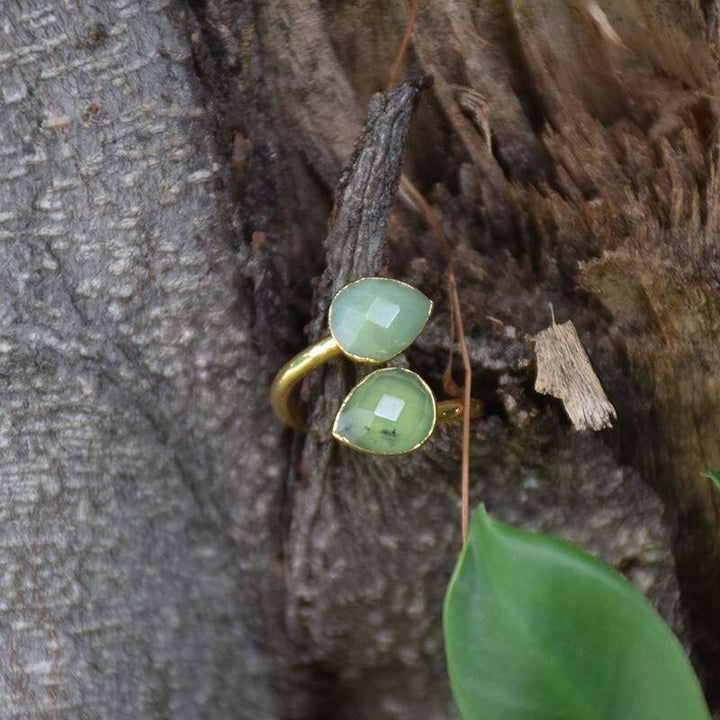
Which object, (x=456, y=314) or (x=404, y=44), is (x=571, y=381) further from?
(x=404, y=44)

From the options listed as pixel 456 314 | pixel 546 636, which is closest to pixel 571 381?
pixel 456 314

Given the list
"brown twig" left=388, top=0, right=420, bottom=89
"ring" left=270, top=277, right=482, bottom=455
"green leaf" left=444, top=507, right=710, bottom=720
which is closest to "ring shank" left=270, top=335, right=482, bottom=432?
"ring" left=270, top=277, right=482, bottom=455

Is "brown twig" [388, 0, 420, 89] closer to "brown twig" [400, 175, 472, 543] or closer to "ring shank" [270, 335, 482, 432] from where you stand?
"brown twig" [400, 175, 472, 543]

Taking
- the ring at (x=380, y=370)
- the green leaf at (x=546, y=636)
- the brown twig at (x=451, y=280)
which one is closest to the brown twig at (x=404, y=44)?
the brown twig at (x=451, y=280)

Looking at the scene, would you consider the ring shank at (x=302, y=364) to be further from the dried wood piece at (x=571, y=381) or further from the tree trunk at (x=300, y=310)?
the dried wood piece at (x=571, y=381)

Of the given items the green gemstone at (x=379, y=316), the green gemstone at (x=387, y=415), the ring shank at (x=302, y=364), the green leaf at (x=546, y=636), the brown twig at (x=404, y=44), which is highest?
the brown twig at (x=404, y=44)

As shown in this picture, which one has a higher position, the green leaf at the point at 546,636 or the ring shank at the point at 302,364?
the ring shank at the point at 302,364
